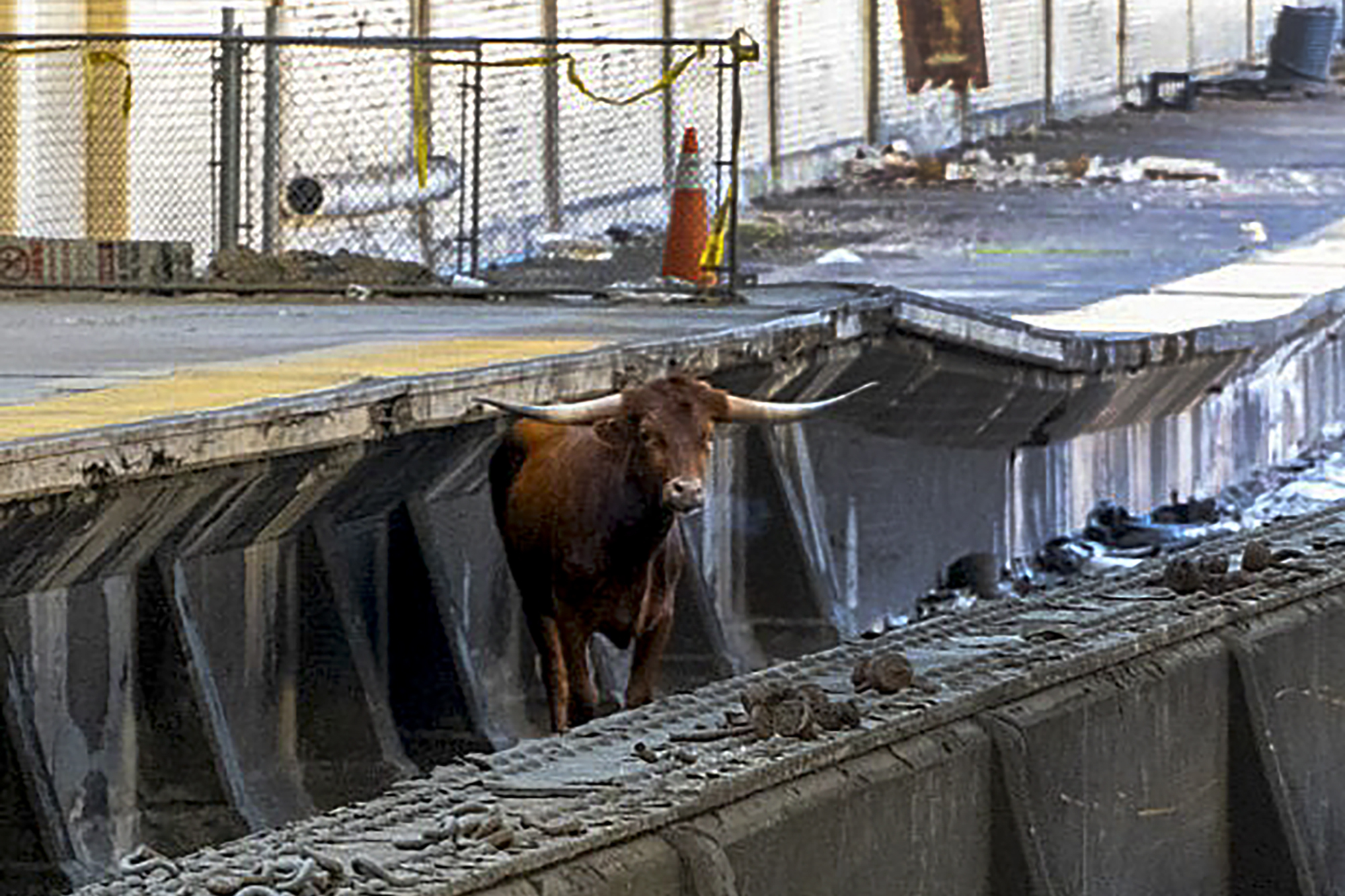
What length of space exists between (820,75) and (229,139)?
59.2ft

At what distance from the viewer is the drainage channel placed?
674cm

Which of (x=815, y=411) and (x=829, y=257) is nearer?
(x=815, y=411)

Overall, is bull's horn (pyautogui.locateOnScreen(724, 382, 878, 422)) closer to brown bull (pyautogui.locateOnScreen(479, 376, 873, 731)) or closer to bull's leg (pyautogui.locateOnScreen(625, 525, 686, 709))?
brown bull (pyautogui.locateOnScreen(479, 376, 873, 731))

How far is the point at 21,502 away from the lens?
36.7ft

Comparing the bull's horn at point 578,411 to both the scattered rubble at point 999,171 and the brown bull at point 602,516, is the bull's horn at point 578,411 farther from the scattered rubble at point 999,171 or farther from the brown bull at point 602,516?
the scattered rubble at point 999,171

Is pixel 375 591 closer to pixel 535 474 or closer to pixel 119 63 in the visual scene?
pixel 535 474

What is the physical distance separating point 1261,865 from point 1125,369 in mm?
11479

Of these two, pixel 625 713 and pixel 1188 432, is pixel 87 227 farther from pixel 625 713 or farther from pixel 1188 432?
pixel 625 713

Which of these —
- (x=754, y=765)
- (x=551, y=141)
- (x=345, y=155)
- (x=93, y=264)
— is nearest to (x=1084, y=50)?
(x=551, y=141)

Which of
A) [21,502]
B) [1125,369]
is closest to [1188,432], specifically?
[1125,369]

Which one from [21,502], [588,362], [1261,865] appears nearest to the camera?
[1261,865]

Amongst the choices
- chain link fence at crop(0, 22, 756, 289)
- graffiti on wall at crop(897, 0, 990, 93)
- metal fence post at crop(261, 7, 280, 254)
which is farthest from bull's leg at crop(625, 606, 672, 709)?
graffiti on wall at crop(897, 0, 990, 93)

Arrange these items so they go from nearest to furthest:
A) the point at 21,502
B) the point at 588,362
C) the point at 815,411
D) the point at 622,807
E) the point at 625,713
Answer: the point at 622,807
the point at 625,713
the point at 21,502
the point at 815,411
the point at 588,362

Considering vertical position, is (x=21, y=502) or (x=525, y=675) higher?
(x=21, y=502)
